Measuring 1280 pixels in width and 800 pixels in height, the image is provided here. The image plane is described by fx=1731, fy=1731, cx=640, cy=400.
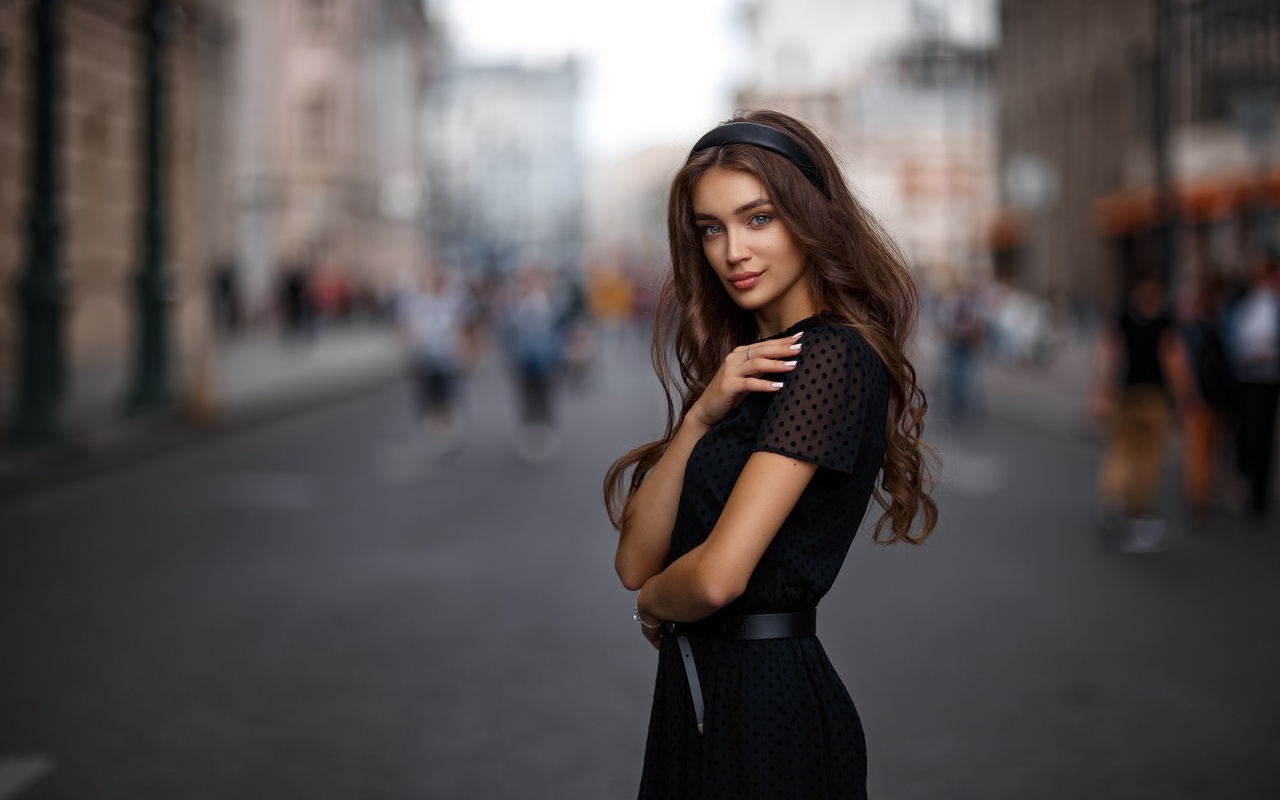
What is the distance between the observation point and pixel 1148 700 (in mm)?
6312

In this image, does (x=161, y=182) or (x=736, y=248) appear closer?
(x=736, y=248)

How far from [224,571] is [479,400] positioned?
1593cm

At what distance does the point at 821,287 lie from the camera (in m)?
2.61

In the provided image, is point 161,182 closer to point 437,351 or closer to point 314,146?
point 437,351

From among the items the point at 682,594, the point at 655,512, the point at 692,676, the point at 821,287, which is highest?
the point at 821,287

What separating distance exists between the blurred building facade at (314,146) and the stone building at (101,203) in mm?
12362

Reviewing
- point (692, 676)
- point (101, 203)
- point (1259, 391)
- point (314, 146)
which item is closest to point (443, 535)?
point (1259, 391)

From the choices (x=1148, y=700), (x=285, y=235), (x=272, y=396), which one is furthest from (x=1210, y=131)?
(x=1148, y=700)

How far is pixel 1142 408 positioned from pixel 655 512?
8.49 m

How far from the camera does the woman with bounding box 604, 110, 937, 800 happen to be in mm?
2457

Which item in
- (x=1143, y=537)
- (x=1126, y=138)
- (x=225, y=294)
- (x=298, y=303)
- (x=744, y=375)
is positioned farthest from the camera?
(x=1126, y=138)

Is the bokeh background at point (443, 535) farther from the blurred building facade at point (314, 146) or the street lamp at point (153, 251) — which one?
the blurred building facade at point (314, 146)

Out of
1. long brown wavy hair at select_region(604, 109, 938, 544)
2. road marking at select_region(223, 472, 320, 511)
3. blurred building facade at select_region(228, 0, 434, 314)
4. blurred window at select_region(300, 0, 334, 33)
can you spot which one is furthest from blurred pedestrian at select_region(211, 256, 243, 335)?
long brown wavy hair at select_region(604, 109, 938, 544)

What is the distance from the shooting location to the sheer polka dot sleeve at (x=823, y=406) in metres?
2.44
